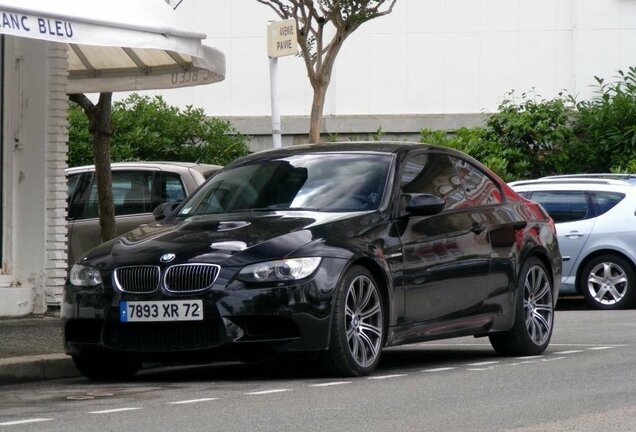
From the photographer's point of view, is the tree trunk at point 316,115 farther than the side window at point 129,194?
Yes

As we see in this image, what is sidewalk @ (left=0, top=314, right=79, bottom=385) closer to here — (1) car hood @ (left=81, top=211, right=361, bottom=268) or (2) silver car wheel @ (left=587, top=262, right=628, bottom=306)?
(1) car hood @ (left=81, top=211, right=361, bottom=268)

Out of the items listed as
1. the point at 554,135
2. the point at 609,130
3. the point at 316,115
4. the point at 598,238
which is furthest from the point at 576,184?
the point at 554,135

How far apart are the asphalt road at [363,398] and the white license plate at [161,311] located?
1.46 ft

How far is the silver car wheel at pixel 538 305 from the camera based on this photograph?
473 inches

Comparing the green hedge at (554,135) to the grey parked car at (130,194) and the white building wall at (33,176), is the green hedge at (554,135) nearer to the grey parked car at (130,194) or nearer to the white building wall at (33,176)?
the grey parked car at (130,194)

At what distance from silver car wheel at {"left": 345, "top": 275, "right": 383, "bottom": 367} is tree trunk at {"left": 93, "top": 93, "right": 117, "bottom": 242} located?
19.3 feet

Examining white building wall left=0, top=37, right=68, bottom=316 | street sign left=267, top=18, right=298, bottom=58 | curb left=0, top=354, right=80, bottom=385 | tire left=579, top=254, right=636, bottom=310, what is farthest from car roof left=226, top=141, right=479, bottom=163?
tire left=579, top=254, right=636, bottom=310

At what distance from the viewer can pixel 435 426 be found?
7.73m

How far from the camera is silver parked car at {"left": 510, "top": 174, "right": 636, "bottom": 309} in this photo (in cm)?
1919

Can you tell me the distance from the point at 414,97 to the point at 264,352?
18552 mm

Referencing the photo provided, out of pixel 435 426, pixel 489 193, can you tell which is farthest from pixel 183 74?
pixel 435 426

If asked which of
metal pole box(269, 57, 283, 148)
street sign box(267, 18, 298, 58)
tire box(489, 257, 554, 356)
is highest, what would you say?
street sign box(267, 18, 298, 58)

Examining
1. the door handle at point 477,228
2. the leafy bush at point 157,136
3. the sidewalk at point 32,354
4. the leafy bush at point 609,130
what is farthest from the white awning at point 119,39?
the leafy bush at point 609,130

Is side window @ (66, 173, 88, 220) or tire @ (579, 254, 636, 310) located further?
tire @ (579, 254, 636, 310)
